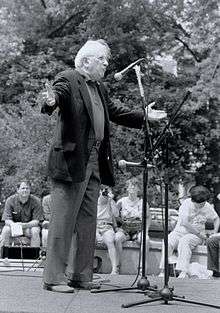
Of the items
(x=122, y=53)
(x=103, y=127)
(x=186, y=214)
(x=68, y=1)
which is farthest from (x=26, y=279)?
(x=68, y=1)

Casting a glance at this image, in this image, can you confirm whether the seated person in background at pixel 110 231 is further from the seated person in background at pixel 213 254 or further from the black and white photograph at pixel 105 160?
the seated person in background at pixel 213 254

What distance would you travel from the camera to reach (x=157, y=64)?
17.5 metres

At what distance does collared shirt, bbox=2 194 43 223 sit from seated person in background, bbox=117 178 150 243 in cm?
114

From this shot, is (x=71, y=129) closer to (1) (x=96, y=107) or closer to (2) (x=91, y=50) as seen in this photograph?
(1) (x=96, y=107)

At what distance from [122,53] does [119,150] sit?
12.9 ft

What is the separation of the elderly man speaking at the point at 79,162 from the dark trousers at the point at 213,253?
3.22 meters

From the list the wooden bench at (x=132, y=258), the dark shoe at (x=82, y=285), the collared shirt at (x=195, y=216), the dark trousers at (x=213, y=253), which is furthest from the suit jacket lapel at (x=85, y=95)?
the wooden bench at (x=132, y=258)

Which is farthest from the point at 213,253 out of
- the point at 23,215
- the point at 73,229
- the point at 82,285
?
the point at 73,229

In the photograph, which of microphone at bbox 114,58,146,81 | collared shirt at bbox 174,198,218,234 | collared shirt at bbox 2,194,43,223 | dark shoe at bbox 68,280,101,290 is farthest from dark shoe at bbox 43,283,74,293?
collared shirt at bbox 2,194,43,223

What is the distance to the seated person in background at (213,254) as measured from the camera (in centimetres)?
707

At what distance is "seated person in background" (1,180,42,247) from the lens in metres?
7.84

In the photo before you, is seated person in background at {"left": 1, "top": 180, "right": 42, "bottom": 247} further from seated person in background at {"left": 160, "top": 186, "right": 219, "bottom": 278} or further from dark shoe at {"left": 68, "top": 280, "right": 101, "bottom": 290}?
dark shoe at {"left": 68, "top": 280, "right": 101, "bottom": 290}

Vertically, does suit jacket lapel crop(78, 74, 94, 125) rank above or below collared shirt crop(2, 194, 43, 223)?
above

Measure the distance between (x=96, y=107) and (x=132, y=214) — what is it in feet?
13.9
